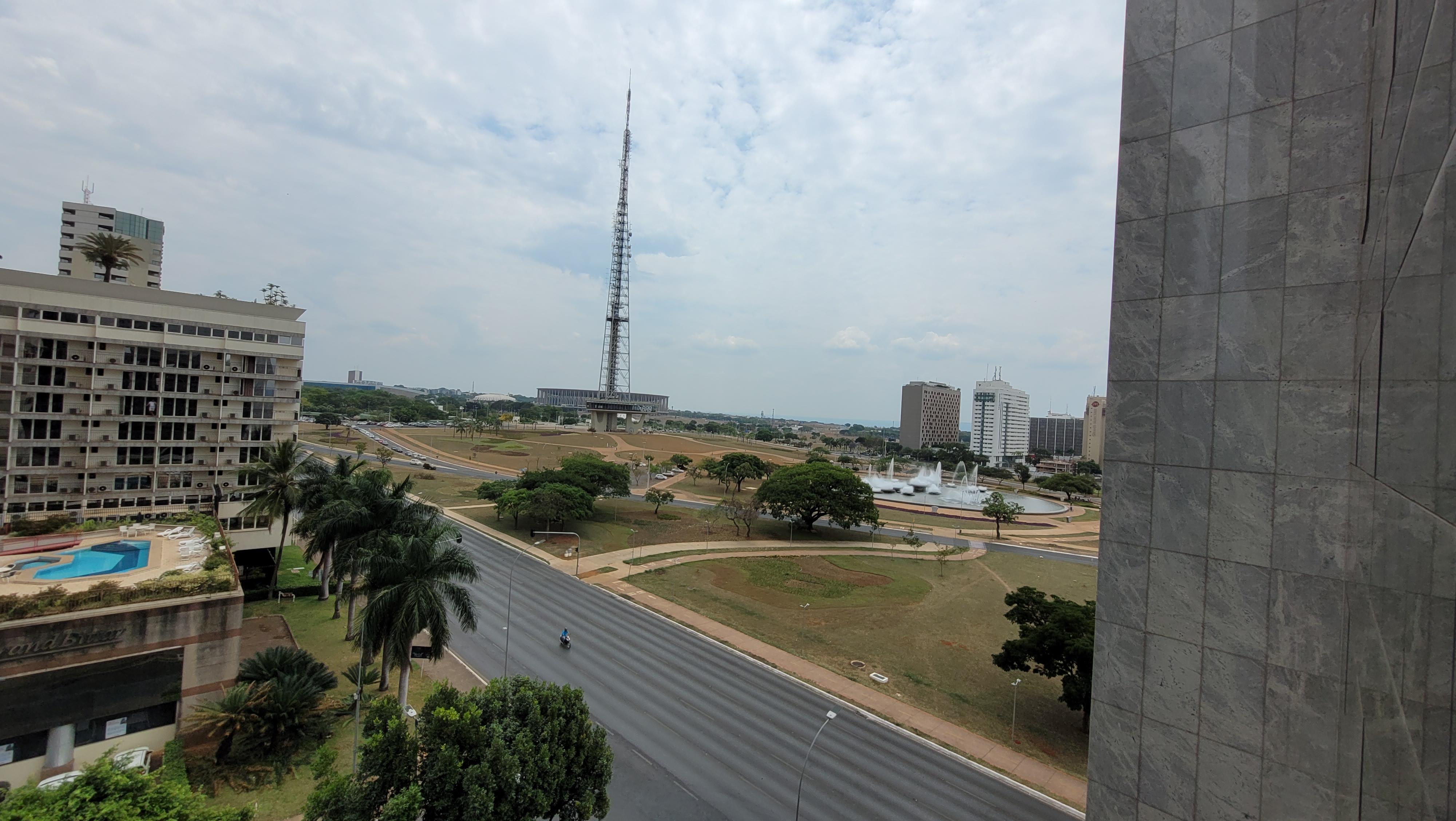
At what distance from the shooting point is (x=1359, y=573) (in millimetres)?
7270

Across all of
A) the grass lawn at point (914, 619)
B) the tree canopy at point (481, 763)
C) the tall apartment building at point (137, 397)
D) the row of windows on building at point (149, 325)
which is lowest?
the grass lawn at point (914, 619)

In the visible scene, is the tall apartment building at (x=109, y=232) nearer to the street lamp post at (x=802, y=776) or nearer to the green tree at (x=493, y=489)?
the green tree at (x=493, y=489)

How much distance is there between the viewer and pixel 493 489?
2574 inches

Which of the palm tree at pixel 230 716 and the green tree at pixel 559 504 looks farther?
the green tree at pixel 559 504

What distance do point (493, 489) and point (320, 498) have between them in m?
34.0

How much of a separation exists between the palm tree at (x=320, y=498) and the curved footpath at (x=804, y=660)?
53.3 feet

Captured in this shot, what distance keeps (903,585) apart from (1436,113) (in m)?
45.7

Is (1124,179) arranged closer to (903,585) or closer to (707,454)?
(903,585)

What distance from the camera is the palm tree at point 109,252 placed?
38.2 metres

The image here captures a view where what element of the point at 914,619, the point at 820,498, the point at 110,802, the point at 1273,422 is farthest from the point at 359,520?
the point at 820,498

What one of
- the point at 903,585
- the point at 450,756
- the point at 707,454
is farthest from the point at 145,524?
the point at 707,454


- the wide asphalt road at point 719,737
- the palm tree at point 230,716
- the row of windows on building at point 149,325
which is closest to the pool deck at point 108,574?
the palm tree at point 230,716

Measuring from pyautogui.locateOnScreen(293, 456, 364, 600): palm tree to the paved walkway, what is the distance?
63.8 feet

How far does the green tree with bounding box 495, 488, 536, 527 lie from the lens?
5681cm
